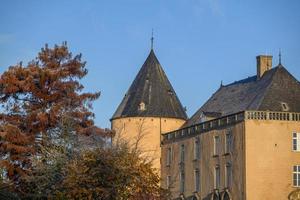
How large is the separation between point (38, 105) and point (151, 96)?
22.2m

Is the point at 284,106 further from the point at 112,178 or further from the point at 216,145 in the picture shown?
the point at 112,178

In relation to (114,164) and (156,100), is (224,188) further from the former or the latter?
(114,164)

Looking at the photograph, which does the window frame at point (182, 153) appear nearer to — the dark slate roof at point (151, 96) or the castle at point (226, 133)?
the castle at point (226, 133)

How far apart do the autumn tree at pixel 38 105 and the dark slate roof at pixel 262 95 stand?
39.9 feet

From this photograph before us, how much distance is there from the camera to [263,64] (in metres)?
57.8

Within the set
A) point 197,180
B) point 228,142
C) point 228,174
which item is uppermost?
point 228,142

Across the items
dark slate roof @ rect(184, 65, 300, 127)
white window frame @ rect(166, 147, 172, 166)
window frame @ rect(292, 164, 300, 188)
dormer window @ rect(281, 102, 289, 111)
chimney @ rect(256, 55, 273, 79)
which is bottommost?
window frame @ rect(292, 164, 300, 188)

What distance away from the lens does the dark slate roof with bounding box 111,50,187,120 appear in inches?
2537

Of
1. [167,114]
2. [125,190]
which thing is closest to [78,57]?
[125,190]

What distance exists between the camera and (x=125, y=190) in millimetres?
31922

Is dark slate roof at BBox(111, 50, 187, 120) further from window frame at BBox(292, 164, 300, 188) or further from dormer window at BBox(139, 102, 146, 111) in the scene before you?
window frame at BBox(292, 164, 300, 188)

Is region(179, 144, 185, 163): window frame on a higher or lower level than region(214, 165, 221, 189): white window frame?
higher

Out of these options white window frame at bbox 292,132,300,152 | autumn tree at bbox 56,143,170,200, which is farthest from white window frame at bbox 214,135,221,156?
autumn tree at bbox 56,143,170,200

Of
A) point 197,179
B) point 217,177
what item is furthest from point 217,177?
point 197,179
